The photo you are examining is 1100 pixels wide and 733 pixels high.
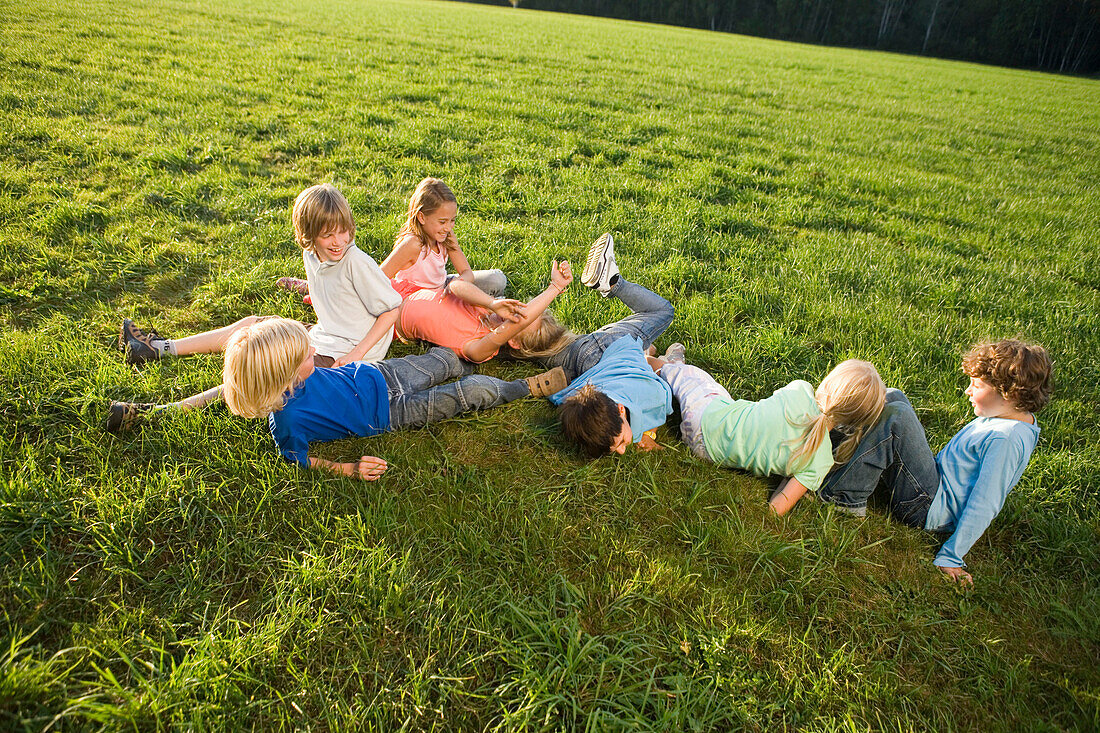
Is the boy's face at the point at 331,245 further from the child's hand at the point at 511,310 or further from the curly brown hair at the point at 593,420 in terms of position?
the curly brown hair at the point at 593,420

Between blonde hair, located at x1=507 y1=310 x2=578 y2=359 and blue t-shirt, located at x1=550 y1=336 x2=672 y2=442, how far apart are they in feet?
1.38

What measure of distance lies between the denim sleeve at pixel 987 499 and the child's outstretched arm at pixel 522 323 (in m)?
2.60

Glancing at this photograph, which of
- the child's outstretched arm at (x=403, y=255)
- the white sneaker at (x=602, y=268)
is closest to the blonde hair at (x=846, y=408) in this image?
the white sneaker at (x=602, y=268)

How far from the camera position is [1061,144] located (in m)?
12.5

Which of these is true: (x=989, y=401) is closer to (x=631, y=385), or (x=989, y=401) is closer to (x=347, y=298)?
(x=631, y=385)

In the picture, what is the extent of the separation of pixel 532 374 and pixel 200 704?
105 inches

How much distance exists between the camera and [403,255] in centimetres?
441

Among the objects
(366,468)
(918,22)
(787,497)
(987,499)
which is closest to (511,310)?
(366,468)

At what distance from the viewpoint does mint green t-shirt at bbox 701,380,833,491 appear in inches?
125

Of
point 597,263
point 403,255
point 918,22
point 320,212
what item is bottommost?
point 403,255

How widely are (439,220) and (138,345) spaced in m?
2.15

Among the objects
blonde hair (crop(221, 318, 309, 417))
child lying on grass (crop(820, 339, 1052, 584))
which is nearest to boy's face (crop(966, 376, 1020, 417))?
child lying on grass (crop(820, 339, 1052, 584))

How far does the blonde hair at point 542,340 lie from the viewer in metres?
4.14

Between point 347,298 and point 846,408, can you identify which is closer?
point 846,408
